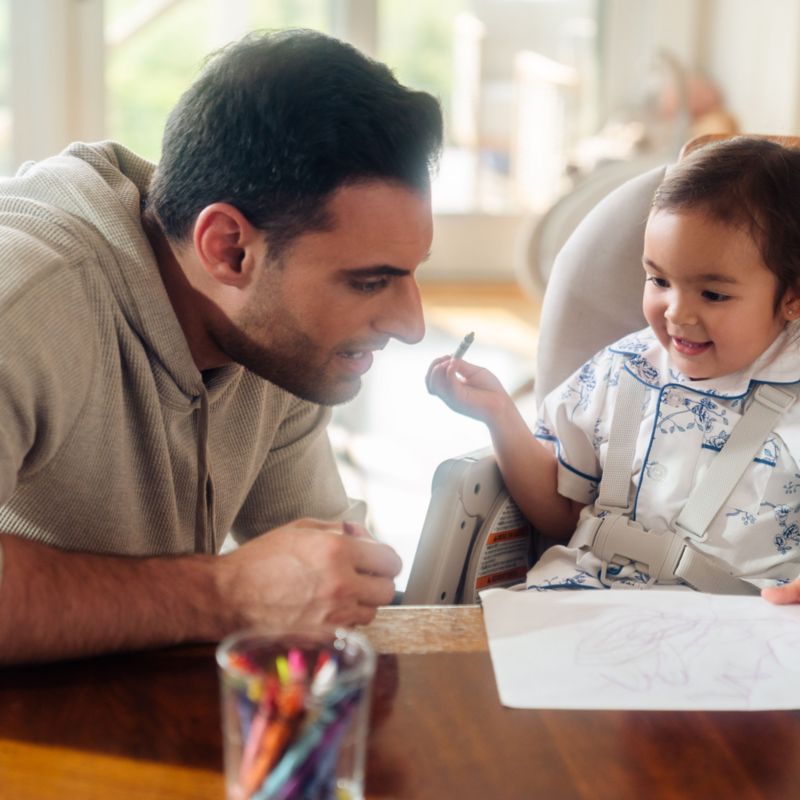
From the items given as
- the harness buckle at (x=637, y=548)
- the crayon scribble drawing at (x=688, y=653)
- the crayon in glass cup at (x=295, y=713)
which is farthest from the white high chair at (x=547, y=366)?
the crayon in glass cup at (x=295, y=713)

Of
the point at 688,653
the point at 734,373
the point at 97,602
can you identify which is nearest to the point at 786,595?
the point at 688,653

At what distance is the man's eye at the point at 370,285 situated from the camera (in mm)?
1168

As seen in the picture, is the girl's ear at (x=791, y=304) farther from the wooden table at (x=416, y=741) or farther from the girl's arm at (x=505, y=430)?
the wooden table at (x=416, y=741)

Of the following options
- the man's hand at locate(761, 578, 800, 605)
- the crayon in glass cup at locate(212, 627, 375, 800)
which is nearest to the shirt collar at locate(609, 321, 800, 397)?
the man's hand at locate(761, 578, 800, 605)

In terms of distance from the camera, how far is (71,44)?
429cm

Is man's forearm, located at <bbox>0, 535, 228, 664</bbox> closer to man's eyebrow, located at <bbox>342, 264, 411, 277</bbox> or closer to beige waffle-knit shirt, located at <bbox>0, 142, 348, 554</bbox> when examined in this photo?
beige waffle-knit shirt, located at <bbox>0, 142, 348, 554</bbox>

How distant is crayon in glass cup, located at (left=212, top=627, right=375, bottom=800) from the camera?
60 centimetres

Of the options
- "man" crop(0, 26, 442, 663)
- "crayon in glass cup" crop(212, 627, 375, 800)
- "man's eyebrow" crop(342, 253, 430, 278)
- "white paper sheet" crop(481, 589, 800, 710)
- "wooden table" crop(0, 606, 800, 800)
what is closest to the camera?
"crayon in glass cup" crop(212, 627, 375, 800)

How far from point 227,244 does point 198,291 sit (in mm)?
85

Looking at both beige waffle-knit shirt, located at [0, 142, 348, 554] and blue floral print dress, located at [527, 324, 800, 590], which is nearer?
beige waffle-knit shirt, located at [0, 142, 348, 554]

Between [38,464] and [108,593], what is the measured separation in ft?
0.66

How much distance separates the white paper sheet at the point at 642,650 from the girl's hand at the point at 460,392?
1.23 feet

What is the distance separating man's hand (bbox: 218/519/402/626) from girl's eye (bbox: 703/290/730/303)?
0.57 metres

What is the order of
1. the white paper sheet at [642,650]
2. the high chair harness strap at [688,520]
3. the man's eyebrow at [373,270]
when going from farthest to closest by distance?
the high chair harness strap at [688,520], the man's eyebrow at [373,270], the white paper sheet at [642,650]
